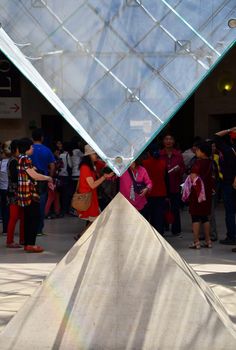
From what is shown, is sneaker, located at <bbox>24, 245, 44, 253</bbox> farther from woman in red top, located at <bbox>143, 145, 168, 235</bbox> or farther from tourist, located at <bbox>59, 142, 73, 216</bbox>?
tourist, located at <bbox>59, 142, 73, 216</bbox>

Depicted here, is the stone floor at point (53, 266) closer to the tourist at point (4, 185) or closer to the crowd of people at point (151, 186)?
the crowd of people at point (151, 186)

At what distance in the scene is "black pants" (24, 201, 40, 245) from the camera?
35.0 feet

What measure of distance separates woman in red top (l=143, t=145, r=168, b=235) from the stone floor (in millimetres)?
510

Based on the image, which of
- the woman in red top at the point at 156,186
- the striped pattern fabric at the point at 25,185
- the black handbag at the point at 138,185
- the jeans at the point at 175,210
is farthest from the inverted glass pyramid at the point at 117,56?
the jeans at the point at 175,210

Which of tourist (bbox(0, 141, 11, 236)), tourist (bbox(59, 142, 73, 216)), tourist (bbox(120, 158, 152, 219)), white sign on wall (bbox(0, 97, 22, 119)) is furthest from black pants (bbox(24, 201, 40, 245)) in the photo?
white sign on wall (bbox(0, 97, 22, 119))

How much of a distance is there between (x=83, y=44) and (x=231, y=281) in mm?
4409

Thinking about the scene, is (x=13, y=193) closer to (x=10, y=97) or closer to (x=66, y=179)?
(x=66, y=179)

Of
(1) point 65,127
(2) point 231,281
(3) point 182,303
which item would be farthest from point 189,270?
(1) point 65,127

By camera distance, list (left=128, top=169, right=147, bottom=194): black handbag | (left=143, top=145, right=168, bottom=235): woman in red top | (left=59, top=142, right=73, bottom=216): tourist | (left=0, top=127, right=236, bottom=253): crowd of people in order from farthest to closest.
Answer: (left=59, top=142, right=73, bottom=216): tourist, (left=143, top=145, right=168, bottom=235): woman in red top, (left=0, top=127, right=236, bottom=253): crowd of people, (left=128, top=169, right=147, bottom=194): black handbag

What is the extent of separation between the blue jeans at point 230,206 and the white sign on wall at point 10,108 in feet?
30.8

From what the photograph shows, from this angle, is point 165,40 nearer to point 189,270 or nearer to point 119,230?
point 119,230

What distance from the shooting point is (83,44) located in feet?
16.2

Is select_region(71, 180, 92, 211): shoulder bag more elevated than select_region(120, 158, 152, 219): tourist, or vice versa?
select_region(120, 158, 152, 219): tourist

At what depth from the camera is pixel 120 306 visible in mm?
5242
